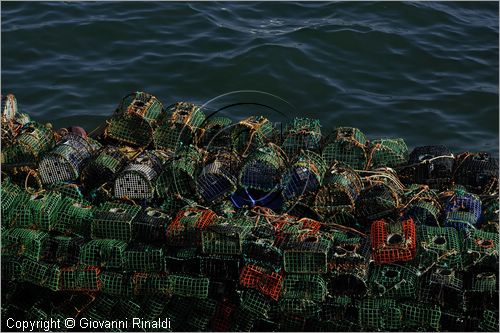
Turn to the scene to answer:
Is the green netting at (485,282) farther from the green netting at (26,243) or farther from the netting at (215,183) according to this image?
the green netting at (26,243)

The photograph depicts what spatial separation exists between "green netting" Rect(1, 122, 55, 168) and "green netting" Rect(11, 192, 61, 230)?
3.46 ft

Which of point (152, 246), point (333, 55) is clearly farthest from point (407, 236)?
point (333, 55)

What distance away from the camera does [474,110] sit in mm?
13062

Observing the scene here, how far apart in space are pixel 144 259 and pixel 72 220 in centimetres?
92

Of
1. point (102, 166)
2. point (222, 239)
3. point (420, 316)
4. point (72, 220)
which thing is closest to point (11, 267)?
point (72, 220)

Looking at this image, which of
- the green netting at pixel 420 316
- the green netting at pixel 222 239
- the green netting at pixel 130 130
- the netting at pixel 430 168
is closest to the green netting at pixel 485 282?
the green netting at pixel 420 316

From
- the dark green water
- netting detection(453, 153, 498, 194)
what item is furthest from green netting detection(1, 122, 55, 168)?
netting detection(453, 153, 498, 194)

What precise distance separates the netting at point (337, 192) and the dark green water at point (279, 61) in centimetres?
450

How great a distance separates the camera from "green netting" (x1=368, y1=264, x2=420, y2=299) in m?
6.89

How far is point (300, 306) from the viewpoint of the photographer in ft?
23.1

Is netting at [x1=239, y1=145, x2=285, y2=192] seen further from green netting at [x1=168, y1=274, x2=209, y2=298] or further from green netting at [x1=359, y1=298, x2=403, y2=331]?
green netting at [x1=359, y1=298, x2=403, y2=331]

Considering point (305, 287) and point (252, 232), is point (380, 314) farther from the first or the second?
point (252, 232)

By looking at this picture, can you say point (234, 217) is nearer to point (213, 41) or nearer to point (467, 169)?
→ point (467, 169)

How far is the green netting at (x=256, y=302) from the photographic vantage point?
708 cm
